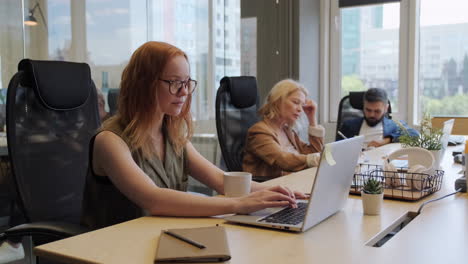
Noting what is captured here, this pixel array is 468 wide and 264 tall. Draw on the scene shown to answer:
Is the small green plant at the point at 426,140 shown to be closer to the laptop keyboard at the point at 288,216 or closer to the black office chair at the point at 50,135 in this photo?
the laptop keyboard at the point at 288,216

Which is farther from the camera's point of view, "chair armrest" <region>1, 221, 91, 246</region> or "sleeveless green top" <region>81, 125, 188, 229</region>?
"sleeveless green top" <region>81, 125, 188, 229</region>

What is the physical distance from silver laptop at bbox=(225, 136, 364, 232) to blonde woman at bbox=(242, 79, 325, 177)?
44.1 inches

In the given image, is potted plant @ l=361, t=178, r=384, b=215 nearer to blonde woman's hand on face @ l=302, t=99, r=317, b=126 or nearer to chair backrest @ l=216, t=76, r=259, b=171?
chair backrest @ l=216, t=76, r=259, b=171

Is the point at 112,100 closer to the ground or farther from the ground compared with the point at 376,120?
farther from the ground

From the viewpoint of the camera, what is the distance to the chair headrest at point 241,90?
2.81 metres

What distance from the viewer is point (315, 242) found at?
1141mm

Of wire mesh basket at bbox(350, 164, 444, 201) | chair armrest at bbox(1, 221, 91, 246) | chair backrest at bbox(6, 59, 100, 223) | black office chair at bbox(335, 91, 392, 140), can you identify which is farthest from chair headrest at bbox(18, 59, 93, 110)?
black office chair at bbox(335, 91, 392, 140)

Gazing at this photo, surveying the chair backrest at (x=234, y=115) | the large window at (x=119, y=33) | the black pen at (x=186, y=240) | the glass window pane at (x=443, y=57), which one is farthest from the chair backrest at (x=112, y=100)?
the glass window pane at (x=443, y=57)

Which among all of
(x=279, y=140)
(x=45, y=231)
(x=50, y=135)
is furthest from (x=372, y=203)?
(x=279, y=140)

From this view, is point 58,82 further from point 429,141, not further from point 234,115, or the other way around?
point 429,141

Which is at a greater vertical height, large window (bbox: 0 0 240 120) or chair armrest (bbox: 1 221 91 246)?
large window (bbox: 0 0 240 120)

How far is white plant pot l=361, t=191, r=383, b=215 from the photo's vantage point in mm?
1397

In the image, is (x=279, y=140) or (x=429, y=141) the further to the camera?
(x=279, y=140)

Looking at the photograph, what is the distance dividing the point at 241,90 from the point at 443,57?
2511 millimetres
